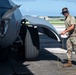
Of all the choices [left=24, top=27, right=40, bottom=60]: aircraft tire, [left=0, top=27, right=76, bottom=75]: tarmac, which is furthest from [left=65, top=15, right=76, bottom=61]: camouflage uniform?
[left=24, top=27, right=40, bottom=60]: aircraft tire

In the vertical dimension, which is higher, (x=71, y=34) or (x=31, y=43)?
(x=71, y=34)

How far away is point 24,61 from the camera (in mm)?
10469

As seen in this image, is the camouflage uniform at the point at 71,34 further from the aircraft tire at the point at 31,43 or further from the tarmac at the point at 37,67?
the aircraft tire at the point at 31,43

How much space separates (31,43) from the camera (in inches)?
408

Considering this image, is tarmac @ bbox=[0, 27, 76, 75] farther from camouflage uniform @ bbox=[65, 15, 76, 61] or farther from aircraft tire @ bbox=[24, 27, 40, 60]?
A: camouflage uniform @ bbox=[65, 15, 76, 61]

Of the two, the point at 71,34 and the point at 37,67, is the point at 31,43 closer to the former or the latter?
the point at 37,67

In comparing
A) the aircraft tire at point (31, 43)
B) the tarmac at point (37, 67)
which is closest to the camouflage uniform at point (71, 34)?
the tarmac at point (37, 67)

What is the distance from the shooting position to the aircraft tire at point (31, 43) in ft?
33.9

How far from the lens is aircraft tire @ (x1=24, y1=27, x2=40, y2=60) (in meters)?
10.3

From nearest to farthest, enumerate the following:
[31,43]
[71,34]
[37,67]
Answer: [37,67] < [71,34] < [31,43]

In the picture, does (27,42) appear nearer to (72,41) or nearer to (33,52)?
(33,52)

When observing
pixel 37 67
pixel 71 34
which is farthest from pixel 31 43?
pixel 71 34

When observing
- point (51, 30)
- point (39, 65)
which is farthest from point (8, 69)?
point (51, 30)

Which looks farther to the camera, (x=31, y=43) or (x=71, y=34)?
(x=31, y=43)
